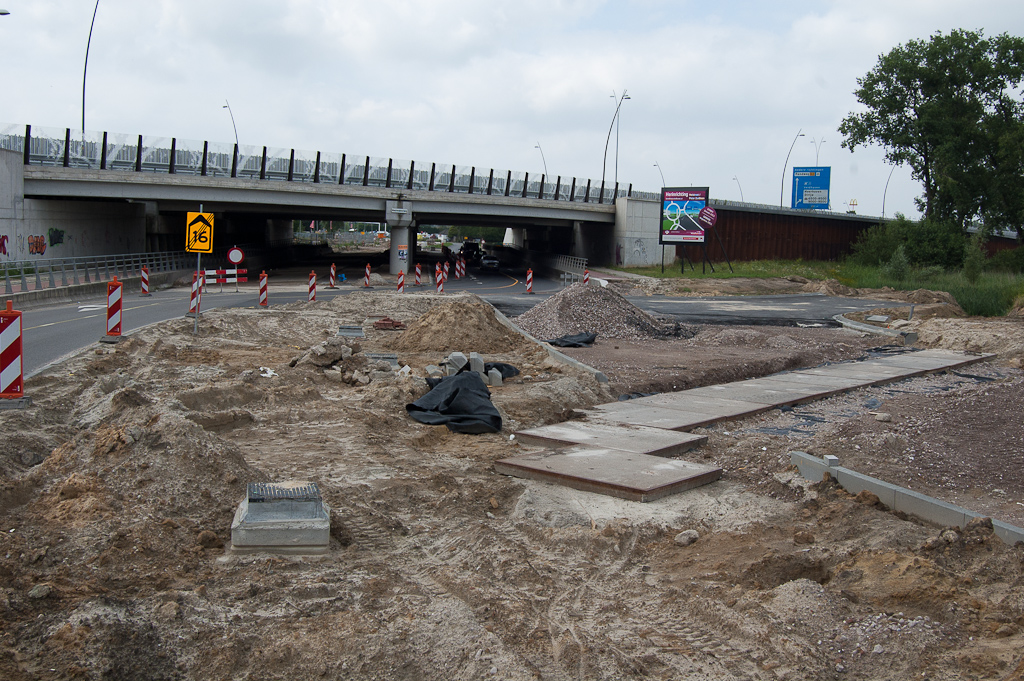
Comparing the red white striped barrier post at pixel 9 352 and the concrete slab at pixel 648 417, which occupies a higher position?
the red white striped barrier post at pixel 9 352

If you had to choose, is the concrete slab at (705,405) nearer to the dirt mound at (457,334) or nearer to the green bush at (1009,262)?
the dirt mound at (457,334)

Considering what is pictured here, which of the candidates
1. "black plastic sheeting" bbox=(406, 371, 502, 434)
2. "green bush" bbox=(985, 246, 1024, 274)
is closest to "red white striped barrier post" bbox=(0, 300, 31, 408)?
"black plastic sheeting" bbox=(406, 371, 502, 434)

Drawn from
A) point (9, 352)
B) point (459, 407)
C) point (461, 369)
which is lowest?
point (459, 407)

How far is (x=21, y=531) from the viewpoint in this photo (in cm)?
594

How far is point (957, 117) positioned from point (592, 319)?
182 ft

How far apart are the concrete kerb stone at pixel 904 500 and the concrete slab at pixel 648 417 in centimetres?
279

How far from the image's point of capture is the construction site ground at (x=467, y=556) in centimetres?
461

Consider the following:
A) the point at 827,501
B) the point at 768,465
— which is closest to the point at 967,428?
the point at 768,465

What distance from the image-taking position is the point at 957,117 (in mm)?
63938

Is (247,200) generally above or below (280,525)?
above

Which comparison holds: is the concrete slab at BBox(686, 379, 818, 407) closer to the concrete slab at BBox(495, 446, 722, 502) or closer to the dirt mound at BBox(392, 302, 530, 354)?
the concrete slab at BBox(495, 446, 722, 502)

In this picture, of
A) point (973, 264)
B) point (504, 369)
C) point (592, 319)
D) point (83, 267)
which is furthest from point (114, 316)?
point (973, 264)

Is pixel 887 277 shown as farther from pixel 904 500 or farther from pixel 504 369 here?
pixel 904 500

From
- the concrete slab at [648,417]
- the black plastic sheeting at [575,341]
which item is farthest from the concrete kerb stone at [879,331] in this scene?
the concrete slab at [648,417]
